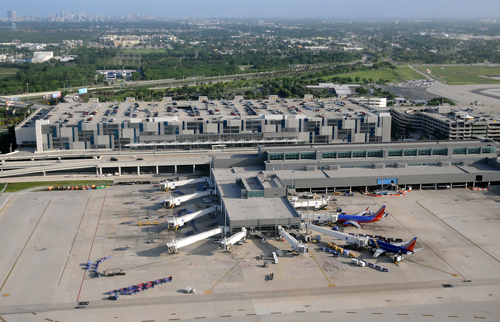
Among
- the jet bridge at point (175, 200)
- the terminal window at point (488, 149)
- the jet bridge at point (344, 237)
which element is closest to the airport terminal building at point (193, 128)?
the terminal window at point (488, 149)

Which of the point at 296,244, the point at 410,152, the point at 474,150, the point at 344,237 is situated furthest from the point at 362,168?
the point at 296,244

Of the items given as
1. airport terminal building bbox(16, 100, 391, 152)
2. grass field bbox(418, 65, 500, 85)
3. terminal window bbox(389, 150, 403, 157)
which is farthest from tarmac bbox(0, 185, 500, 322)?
grass field bbox(418, 65, 500, 85)

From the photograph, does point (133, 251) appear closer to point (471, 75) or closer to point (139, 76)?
point (139, 76)

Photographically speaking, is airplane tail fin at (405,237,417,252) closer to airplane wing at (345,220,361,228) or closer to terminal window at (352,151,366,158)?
airplane wing at (345,220,361,228)

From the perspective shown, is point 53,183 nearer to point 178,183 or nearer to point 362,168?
point 178,183

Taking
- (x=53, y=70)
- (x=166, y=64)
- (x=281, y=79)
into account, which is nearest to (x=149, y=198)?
(x=281, y=79)
